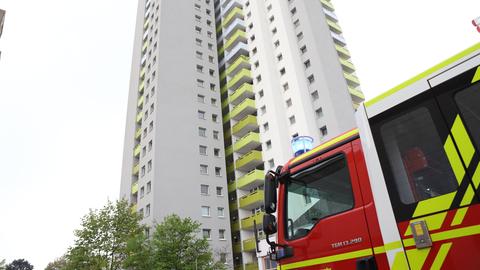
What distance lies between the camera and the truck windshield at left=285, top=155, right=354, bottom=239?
4059mm

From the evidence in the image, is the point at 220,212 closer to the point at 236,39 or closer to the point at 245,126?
the point at 245,126

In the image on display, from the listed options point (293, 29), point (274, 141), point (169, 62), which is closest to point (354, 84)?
point (293, 29)

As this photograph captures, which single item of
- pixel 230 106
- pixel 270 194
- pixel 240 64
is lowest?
pixel 270 194

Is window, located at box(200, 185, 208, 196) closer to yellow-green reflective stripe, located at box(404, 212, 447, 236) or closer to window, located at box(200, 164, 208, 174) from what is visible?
window, located at box(200, 164, 208, 174)

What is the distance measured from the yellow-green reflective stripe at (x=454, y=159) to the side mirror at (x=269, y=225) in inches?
91.0

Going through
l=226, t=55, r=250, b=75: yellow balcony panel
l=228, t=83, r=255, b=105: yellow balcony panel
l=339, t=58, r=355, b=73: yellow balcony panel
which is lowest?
l=228, t=83, r=255, b=105: yellow balcony panel

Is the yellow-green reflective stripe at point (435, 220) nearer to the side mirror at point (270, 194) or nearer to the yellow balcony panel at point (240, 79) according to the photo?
the side mirror at point (270, 194)

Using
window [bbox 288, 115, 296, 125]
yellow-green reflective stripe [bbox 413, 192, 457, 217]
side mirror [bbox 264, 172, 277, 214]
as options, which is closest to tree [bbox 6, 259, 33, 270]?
window [bbox 288, 115, 296, 125]

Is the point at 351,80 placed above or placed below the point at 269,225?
above

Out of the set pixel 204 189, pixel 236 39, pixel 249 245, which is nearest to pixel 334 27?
pixel 236 39

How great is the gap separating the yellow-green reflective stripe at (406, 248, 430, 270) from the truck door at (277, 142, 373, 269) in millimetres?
481

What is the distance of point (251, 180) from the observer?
33688mm

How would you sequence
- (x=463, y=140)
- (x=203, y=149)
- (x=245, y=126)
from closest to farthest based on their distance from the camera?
(x=463, y=140) < (x=203, y=149) < (x=245, y=126)

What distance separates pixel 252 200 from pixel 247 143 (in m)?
6.00
